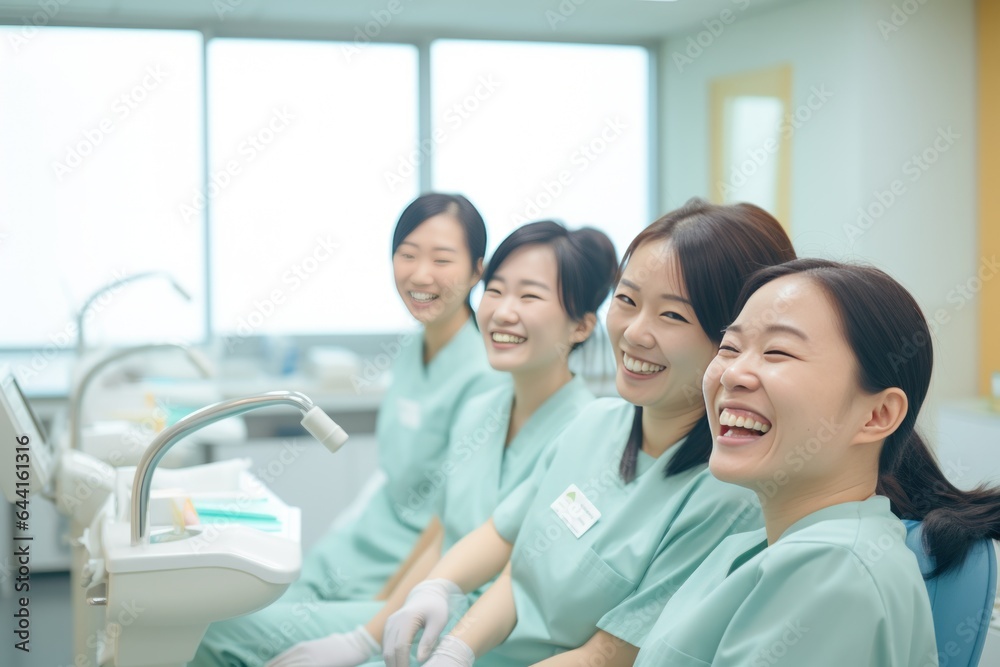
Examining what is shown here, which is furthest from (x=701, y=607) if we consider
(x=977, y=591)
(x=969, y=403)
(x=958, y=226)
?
(x=958, y=226)

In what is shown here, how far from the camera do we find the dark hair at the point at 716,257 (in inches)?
55.7

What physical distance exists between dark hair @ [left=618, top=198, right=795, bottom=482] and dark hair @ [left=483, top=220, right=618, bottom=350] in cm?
46

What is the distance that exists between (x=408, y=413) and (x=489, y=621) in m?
0.79

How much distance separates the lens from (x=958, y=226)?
335 cm

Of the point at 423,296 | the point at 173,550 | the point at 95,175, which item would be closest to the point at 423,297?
the point at 423,296

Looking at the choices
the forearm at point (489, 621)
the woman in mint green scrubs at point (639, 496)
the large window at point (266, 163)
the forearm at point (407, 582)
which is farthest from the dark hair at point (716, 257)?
the large window at point (266, 163)

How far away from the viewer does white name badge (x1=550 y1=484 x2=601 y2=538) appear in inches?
60.4

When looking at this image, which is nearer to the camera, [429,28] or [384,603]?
[384,603]

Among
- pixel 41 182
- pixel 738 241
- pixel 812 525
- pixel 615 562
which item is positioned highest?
pixel 41 182

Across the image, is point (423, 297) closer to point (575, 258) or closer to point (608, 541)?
point (575, 258)

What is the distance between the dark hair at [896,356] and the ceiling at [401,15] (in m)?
2.73

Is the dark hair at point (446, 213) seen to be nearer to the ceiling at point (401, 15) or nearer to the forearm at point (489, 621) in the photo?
the forearm at point (489, 621)

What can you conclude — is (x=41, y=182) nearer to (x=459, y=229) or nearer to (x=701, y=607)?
(x=459, y=229)

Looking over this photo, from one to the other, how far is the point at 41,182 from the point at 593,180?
2236 millimetres
